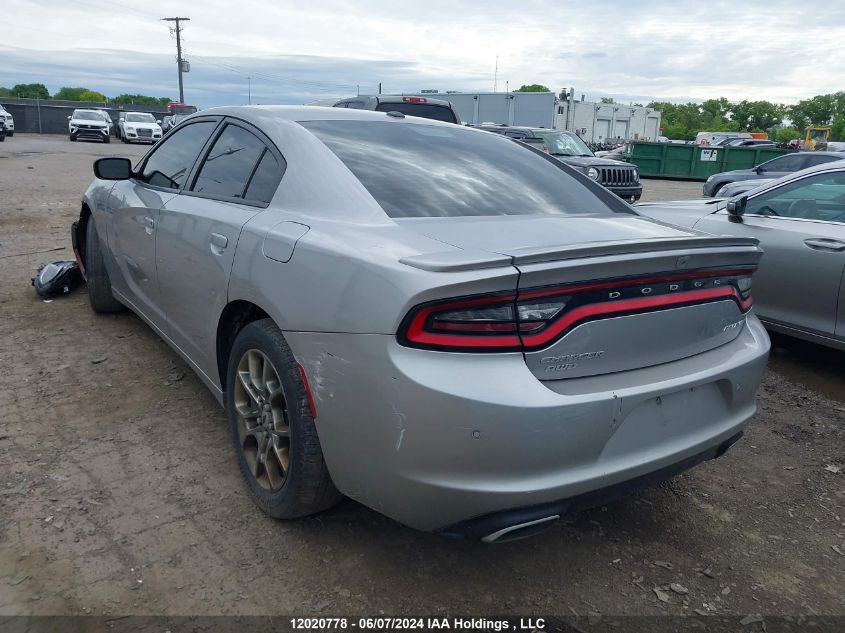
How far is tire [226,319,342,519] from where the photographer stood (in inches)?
90.7

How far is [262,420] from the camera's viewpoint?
2613mm

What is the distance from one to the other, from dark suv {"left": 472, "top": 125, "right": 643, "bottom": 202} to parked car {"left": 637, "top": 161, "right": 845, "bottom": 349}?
7.59m

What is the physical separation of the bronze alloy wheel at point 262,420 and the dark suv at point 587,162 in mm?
10498

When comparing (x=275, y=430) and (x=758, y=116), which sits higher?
(x=758, y=116)

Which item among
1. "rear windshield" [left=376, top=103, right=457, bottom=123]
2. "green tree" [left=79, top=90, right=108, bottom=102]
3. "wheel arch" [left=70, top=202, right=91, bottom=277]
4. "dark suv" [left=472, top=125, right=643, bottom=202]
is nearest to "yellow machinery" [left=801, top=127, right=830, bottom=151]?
"dark suv" [left=472, top=125, right=643, bottom=202]

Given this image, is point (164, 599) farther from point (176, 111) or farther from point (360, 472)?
point (176, 111)

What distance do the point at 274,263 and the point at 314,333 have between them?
1.31 feet

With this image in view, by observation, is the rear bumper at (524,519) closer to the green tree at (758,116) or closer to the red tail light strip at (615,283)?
the red tail light strip at (615,283)

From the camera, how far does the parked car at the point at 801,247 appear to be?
429 centimetres

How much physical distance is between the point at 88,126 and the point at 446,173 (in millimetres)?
36844

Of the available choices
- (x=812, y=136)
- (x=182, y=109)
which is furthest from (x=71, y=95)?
(x=812, y=136)

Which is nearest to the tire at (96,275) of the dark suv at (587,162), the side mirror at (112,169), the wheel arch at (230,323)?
the side mirror at (112,169)

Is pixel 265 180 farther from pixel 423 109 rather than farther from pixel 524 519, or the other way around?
pixel 423 109

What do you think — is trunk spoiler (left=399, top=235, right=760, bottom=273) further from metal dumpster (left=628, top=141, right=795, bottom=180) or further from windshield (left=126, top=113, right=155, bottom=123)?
windshield (left=126, top=113, right=155, bottom=123)
